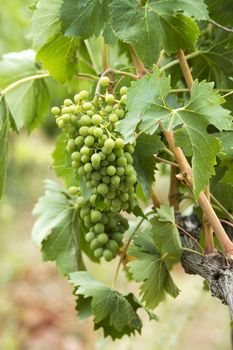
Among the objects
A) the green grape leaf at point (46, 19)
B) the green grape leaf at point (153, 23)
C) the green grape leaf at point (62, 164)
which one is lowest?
the green grape leaf at point (62, 164)

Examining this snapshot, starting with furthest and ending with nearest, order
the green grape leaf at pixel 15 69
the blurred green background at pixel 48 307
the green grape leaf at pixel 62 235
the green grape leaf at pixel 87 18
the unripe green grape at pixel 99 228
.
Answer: the blurred green background at pixel 48 307 < the green grape leaf at pixel 15 69 < the green grape leaf at pixel 62 235 < the unripe green grape at pixel 99 228 < the green grape leaf at pixel 87 18

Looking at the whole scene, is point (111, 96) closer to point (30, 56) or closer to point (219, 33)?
point (219, 33)

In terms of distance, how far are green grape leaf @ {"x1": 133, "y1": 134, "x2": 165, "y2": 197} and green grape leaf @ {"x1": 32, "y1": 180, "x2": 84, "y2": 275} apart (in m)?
0.26

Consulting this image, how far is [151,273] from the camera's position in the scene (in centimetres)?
96

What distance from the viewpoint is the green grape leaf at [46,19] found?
3.15ft

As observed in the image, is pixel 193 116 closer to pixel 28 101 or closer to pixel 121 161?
pixel 121 161

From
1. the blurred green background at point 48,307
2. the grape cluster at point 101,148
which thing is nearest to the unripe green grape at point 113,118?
the grape cluster at point 101,148

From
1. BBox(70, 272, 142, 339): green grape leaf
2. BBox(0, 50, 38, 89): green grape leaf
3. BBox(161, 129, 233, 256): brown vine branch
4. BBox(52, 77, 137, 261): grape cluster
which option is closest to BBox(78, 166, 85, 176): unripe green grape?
BBox(52, 77, 137, 261): grape cluster

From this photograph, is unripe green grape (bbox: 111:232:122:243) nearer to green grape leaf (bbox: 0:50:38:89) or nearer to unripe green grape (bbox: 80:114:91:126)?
unripe green grape (bbox: 80:114:91:126)

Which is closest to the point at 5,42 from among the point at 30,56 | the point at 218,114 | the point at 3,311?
the point at 3,311

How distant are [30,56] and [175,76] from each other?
369mm

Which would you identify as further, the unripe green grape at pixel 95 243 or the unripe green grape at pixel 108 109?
the unripe green grape at pixel 95 243

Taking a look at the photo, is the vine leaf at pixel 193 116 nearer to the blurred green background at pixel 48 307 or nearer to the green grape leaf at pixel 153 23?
the green grape leaf at pixel 153 23

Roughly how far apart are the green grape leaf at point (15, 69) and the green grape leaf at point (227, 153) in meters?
0.50
